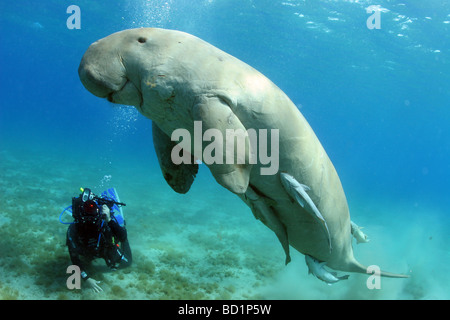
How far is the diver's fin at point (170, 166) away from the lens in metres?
2.42

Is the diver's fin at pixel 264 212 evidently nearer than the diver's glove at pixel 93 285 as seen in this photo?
Yes

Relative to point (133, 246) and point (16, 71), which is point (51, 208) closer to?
point (133, 246)

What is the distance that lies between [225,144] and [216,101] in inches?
10.3

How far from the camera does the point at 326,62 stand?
97.0 ft

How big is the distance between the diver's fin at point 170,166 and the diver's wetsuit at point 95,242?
2.53 metres

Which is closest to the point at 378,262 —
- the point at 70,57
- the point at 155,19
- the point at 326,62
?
the point at 326,62

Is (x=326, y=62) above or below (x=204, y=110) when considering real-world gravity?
above

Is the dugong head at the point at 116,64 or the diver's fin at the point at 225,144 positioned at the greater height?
the dugong head at the point at 116,64

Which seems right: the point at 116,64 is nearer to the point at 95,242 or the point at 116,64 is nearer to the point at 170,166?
the point at 170,166

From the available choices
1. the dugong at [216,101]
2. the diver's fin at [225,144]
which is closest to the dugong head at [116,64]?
the dugong at [216,101]

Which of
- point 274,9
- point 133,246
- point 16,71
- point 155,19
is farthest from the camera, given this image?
point 16,71

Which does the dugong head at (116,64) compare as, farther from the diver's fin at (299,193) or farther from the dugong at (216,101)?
the diver's fin at (299,193)

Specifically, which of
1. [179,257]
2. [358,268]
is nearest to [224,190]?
[179,257]
